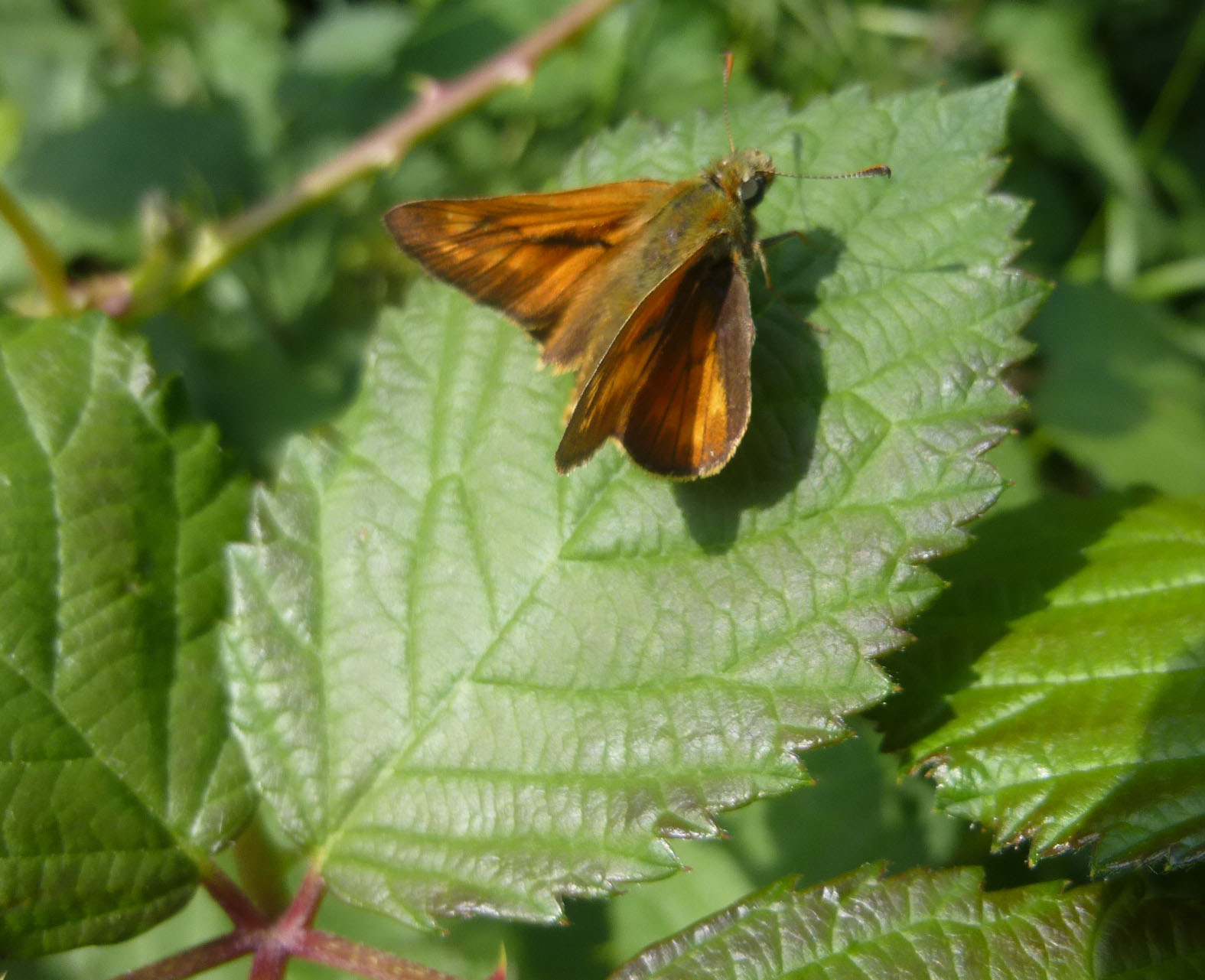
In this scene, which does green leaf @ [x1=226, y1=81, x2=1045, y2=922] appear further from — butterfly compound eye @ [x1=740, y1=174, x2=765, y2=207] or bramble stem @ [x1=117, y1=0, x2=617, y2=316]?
bramble stem @ [x1=117, y1=0, x2=617, y2=316]

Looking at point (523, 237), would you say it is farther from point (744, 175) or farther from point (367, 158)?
point (367, 158)

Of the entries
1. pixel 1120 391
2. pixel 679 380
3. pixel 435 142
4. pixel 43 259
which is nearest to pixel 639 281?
pixel 679 380

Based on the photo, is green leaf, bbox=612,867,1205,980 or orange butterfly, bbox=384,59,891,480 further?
orange butterfly, bbox=384,59,891,480

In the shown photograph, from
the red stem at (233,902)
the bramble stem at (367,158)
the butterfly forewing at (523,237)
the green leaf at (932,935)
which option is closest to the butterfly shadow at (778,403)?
the butterfly forewing at (523,237)

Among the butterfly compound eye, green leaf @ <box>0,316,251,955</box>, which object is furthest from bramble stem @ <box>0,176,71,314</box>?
the butterfly compound eye

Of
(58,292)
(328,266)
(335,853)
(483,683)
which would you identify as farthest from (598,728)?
(328,266)

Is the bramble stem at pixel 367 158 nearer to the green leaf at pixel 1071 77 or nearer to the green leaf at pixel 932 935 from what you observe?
the green leaf at pixel 1071 77
